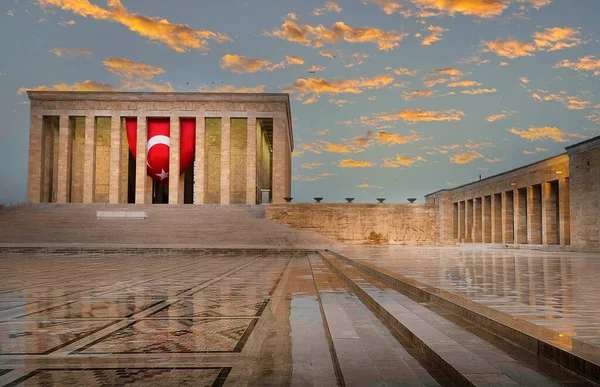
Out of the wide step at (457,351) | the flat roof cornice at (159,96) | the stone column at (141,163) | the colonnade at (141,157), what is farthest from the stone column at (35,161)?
the wide step at (457,351)

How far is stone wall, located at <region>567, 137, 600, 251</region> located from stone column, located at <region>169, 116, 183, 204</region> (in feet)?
98.9

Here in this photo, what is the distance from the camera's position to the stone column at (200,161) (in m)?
43.6

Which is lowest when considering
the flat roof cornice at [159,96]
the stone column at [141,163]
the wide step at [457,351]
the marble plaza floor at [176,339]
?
the marble plaza floor at [176,339]

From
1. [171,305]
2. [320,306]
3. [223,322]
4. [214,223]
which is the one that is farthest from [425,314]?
[214,223]

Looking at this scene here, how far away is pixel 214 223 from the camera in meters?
32.9

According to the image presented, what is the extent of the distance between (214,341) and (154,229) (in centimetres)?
2813

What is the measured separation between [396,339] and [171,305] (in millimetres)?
3601

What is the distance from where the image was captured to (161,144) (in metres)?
44.0

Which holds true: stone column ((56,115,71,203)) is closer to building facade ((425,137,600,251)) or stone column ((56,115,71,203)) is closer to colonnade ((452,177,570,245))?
building facade ((425,137,600,251))

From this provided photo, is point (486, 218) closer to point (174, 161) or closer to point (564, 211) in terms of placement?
point (564, 211)

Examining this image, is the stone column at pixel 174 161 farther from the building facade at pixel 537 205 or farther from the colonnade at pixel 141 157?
the building facade at pixel 537 205

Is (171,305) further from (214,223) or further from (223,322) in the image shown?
(214,223)

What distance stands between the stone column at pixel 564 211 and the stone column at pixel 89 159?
36.5m

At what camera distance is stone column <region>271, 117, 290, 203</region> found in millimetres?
44000
